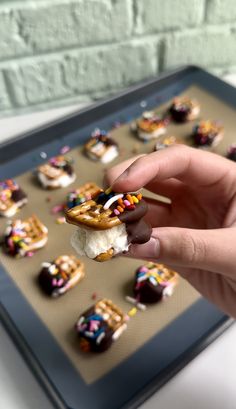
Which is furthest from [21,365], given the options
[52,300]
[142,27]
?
[142,27]

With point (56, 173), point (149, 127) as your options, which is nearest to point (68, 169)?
point (56, 173)

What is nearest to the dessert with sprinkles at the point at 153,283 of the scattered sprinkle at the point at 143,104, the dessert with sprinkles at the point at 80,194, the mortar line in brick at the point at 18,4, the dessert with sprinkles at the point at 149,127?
the dessert with sprinkles at the point at 80,194

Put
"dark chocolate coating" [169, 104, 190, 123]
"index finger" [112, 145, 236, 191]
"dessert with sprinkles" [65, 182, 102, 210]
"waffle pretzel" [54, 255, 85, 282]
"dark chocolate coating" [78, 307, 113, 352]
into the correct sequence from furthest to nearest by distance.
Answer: "dark chocolate coating" [169, 104, 190, 123] → "dessert with sprinkles" [65, 182, 102, 210] → "waffle pretzel" [54, 255, 85, 282] → "dark chocolate coating" [78, 307, 113, 352] → "index finger" [112, 145, 236, 191]

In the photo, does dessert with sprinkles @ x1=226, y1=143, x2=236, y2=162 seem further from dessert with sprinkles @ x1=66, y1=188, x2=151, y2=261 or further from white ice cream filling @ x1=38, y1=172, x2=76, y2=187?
dessert with sprinkles @ x1=66, y1=188, x2=151, y2=261

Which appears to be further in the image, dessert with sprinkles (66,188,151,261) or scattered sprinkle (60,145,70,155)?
scattered sprinkle (60,145,70,155)

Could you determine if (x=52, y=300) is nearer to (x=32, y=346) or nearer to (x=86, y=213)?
(x=32, y=346)

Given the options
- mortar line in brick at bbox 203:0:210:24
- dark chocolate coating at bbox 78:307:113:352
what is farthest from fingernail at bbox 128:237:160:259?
mortar line in brick at bbox 203:0:210:24
